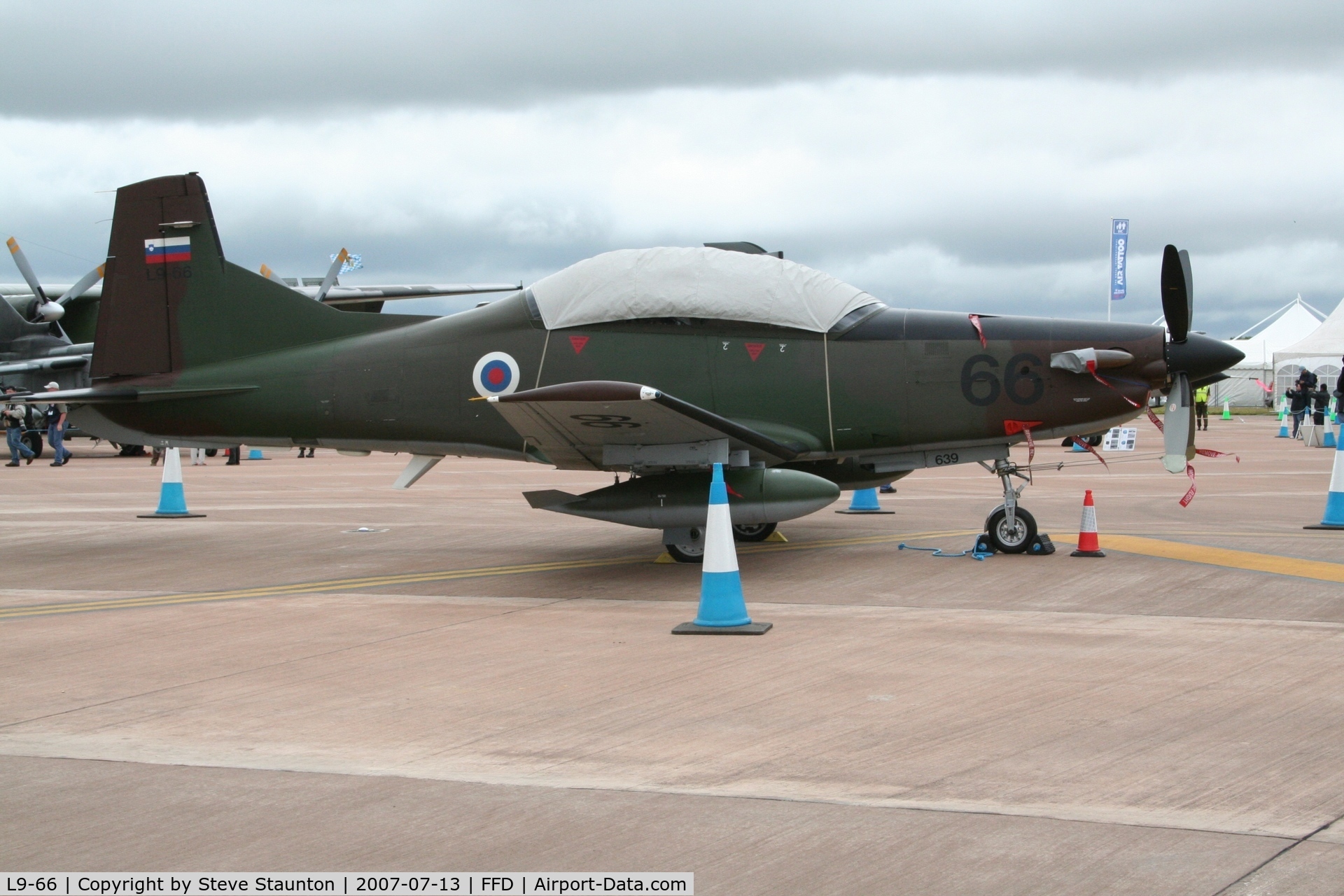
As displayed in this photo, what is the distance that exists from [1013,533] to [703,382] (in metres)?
3.15

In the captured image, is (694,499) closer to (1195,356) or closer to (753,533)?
(753,533)

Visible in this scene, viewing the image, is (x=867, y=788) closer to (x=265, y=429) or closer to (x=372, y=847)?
(x=372, y=847)

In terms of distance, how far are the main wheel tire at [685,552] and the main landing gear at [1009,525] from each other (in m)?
2.69

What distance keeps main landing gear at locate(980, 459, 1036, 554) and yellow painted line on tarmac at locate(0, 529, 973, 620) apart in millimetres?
1397

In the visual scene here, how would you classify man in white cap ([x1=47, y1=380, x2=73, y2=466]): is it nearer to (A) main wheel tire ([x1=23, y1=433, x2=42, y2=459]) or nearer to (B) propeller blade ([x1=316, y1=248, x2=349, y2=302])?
(A) main wheel tire ([x1=23, y1=433, x2=42, y2=459])

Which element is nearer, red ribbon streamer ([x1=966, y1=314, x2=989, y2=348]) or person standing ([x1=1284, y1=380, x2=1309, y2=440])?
red ribbon streamer ([x1=966, y1=314, x2=989, y2=348])

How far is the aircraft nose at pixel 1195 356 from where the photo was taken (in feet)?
33.9

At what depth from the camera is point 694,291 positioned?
10.7 m

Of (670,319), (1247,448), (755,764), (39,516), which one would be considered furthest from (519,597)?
(1247,448)

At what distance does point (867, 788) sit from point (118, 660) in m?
4.86

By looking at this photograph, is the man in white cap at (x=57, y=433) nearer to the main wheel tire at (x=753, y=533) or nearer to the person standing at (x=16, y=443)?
the person standing at (x=16, y=443)

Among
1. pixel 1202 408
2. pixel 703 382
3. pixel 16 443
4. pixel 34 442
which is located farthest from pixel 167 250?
pixel 1202 408

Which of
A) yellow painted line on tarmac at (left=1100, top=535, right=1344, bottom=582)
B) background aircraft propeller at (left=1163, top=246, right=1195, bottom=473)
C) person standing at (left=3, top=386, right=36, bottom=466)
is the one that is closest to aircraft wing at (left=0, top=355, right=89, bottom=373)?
person standing at (left=3, top=386, right=36, bottom=466)

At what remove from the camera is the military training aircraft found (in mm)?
10258
